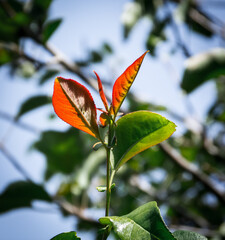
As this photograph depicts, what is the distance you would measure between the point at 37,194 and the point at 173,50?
137cm

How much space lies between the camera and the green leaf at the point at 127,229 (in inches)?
12.0

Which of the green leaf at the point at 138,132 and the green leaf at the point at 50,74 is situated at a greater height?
the green leaf at the point at 50,74

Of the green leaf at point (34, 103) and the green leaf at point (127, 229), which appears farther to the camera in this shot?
the green leaf at point (34, 103)

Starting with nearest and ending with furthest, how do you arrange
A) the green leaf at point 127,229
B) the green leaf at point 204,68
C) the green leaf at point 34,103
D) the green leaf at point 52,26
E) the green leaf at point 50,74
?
the green leaf at point 127,229 < the green leaf at point 204,68 < the green leaf at point 52,26 < the green leaf at point 34,103 < the green leaf at point 50,74

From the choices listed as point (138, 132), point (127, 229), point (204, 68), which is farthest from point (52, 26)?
point (127, 229)

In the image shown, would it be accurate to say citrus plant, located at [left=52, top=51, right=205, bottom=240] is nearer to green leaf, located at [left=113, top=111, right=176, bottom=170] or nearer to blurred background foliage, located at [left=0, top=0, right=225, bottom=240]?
green leaf, located at [left=113, top=111, right=176, bottom=170]

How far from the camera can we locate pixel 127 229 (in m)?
0.32

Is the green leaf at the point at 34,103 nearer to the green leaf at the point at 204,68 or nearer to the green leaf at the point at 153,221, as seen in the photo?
the green leaf at the point at 204,68

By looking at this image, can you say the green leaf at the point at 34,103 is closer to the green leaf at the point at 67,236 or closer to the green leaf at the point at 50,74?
the green leaf at the point at 50,74

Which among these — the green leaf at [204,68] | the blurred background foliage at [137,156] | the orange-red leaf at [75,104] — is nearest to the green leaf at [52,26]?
the blurred background foliage at [137,156]

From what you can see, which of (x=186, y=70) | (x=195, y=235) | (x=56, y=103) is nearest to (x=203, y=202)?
(x=186, y=70)

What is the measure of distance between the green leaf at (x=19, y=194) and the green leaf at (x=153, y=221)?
725 millimetres

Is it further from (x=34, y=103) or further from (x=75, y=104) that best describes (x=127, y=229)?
(x=34, y=103)

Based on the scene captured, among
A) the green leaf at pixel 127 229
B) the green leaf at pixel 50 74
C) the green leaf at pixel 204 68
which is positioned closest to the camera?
the green leaf at pixel 127 229
